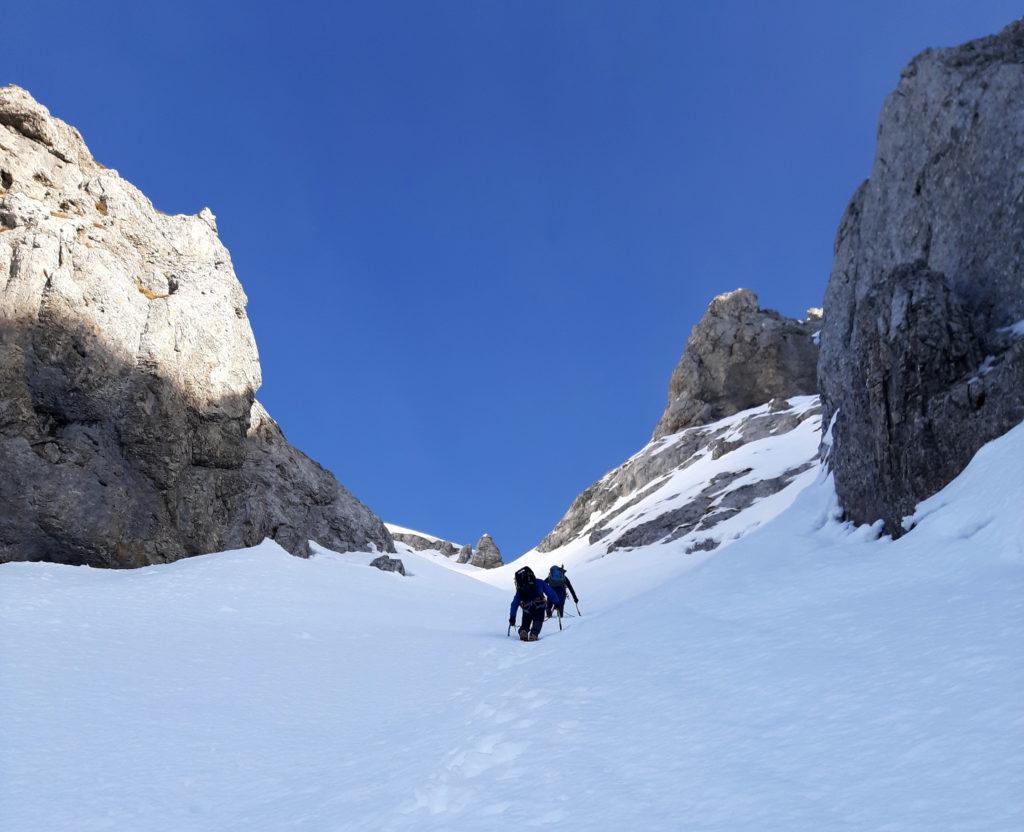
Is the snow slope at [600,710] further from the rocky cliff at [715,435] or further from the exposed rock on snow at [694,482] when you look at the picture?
the rocky cliff at [715,435]

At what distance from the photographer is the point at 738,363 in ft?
309

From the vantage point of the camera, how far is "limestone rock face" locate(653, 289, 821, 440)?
301ft

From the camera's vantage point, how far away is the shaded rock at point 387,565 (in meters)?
37.7

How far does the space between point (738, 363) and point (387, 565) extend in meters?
71.8

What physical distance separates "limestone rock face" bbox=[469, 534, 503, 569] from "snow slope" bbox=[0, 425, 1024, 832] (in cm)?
8301

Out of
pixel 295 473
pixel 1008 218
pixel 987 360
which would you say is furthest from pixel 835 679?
pixel 295 473

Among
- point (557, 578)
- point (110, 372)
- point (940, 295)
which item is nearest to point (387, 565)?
point (110, 372)

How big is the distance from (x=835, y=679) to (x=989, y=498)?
7.16m

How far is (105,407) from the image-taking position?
→ 2562cm

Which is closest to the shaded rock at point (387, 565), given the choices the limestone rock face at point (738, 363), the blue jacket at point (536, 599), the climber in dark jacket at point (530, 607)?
the blue jacket at point (536, 599)

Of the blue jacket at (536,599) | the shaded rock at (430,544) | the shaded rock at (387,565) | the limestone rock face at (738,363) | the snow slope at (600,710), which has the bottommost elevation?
the snow slope at (600,710)

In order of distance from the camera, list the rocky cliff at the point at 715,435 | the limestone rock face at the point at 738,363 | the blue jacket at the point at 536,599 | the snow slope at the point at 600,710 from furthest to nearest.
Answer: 1. the limestone rock face at the point at 738,363
2. the rocky cliff at the point at 715,435
3. the blue jacket at the point at 536,599
4. the snow slope at the point at 600,710

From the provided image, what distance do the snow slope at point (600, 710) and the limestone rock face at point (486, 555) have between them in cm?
8301

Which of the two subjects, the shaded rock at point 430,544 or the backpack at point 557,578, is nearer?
the backpack at point 557,578
